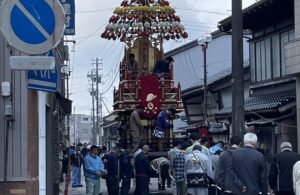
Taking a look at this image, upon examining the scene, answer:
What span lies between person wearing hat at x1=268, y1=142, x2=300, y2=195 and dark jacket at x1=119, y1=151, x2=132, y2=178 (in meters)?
8.87

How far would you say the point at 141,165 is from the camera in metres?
21.6

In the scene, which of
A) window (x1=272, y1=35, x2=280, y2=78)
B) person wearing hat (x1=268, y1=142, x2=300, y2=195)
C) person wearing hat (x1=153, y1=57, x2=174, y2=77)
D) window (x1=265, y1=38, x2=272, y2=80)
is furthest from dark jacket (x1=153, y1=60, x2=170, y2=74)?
person wearing hat (x1=268, y1=142, x2=300, y2=195)

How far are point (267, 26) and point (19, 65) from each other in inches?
892

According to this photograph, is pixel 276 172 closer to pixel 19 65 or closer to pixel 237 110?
pixel 237 110

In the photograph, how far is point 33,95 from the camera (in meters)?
8.81

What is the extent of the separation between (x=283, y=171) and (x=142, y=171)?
26.0ft

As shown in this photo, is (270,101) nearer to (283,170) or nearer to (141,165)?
(141,165)

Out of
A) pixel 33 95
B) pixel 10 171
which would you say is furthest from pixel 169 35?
pixel 33 95

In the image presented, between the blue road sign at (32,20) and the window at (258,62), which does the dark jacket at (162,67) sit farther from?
the blue road sign at (32,20)

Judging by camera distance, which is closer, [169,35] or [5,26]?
[5,26]

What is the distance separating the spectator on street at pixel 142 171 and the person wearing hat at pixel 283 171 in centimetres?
746

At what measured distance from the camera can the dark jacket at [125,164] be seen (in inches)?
902

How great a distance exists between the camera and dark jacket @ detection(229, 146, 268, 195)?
1227 cm

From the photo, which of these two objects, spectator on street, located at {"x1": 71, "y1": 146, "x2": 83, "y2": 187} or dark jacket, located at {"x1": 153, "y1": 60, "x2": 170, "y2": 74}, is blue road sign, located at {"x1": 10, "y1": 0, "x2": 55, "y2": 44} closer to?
dark jacket, located at {"x1": 153, "y1": 60, "x2": 170, "y2": 74}
